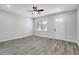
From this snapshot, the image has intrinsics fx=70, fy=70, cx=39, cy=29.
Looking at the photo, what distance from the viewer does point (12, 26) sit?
5.30 metres

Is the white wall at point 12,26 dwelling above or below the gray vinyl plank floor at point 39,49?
above

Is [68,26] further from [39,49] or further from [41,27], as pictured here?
[41,27]

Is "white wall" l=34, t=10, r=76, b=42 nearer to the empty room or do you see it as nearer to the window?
the empty room

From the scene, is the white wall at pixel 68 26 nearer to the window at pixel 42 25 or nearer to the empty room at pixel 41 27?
the empty room at pixel 41 27

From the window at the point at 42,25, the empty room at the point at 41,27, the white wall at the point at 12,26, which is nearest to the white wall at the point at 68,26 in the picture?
the empty room at the point at 41,27

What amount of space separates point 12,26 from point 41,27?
2.77 m

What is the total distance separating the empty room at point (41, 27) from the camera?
3695mm

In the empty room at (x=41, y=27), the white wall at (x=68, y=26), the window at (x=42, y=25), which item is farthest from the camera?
the window at (x=42, y=25)

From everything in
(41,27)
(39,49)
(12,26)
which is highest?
(12,26)

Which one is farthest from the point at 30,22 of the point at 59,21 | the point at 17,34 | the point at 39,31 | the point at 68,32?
the point at 68,32

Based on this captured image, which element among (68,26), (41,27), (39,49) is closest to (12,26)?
(41,27)
